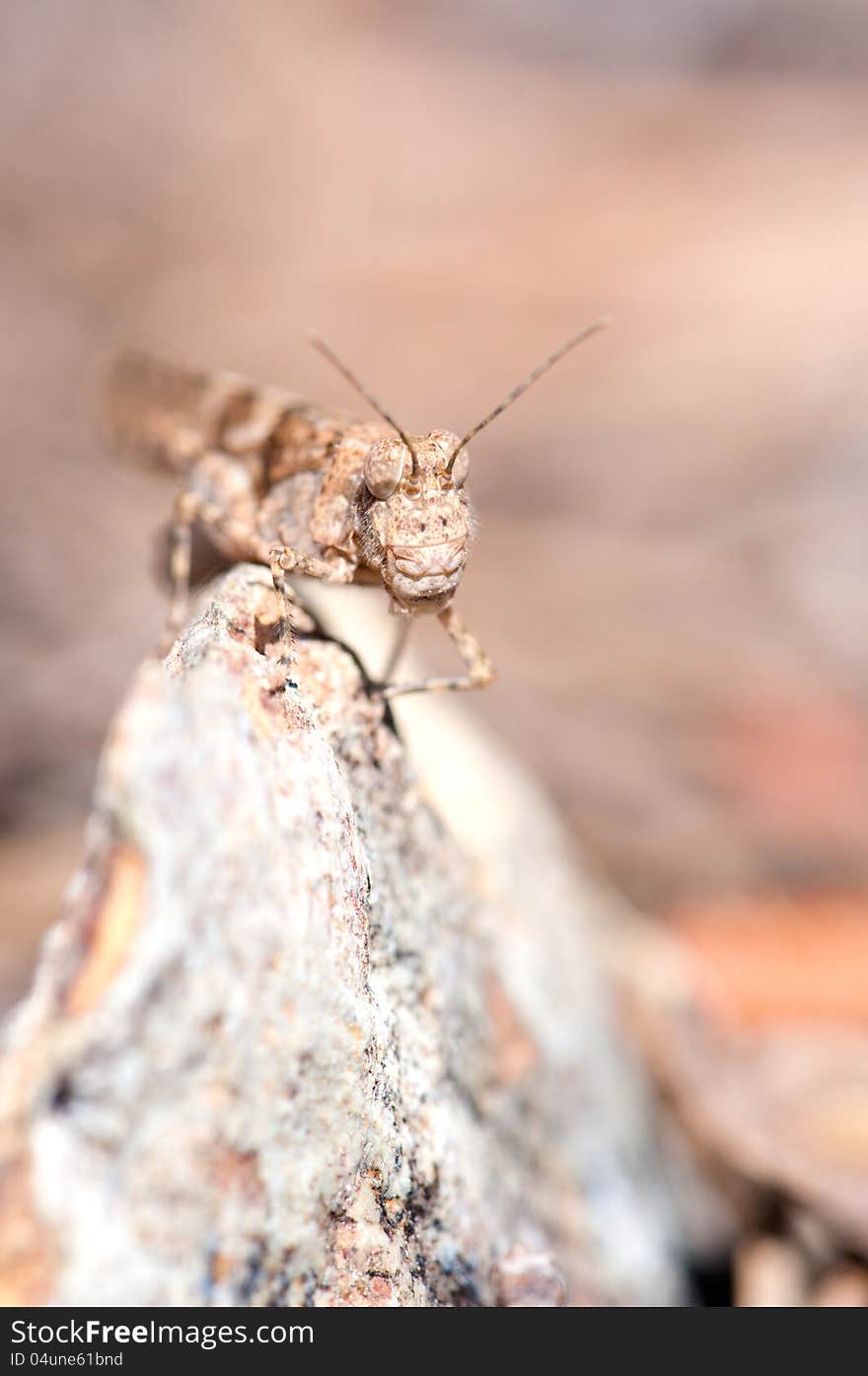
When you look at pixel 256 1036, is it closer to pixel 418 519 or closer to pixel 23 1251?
pixel 23 1251

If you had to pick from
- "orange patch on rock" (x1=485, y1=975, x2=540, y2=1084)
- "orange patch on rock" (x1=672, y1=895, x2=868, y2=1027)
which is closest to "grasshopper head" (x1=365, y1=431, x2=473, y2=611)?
"orange patch on rock" (x1=485, y1=975, x2=540, y2=1084)

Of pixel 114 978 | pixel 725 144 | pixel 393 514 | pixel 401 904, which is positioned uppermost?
pixel 725 144

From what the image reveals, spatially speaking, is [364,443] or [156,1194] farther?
[364,443]

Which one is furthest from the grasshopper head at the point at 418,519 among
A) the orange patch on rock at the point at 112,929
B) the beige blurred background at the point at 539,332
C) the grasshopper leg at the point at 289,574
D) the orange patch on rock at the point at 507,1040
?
the beige blurred background at the point at 539,332

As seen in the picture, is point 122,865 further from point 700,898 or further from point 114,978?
point 700,898

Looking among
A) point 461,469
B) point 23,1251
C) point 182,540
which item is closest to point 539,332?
point 182,540

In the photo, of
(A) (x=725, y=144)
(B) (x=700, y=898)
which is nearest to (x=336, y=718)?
(B) (x=700, y=898)
